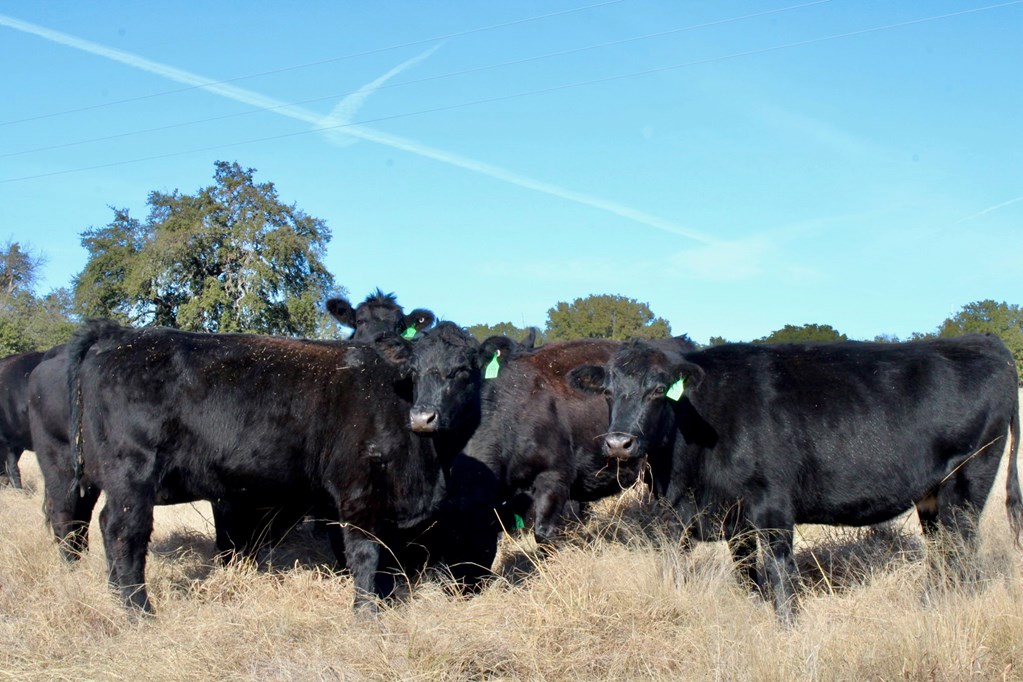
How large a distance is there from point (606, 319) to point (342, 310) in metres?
41.9

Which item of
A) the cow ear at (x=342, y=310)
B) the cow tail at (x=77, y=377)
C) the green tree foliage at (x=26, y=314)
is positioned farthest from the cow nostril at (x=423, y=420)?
the green tree foliage at (x=26, y=314)

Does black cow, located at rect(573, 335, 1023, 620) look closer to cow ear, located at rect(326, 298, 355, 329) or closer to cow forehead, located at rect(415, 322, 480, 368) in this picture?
cow forehead, located at rect(415, 322, 480, 368)

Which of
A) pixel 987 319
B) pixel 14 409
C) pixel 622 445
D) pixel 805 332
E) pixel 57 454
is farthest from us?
pixel 987 319

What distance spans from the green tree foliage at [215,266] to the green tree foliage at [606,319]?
2175cm

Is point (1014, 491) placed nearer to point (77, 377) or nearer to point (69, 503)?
point (77, 377)

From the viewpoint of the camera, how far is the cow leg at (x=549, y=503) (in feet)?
28.5

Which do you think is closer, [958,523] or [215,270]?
[958,523]

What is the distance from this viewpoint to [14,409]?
1424cm

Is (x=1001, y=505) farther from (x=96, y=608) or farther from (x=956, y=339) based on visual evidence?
(x=96, y=608)

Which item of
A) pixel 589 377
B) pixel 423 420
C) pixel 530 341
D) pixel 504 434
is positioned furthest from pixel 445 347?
pixel 530 341

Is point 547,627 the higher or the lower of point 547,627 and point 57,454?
the lower

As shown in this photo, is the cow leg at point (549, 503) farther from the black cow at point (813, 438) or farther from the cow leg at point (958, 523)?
the cow leg at point (958, 523)

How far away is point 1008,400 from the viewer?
7.47 metres

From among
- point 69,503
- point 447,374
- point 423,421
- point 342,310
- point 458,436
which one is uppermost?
point 342,310
